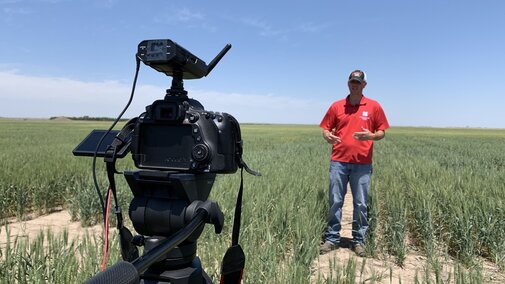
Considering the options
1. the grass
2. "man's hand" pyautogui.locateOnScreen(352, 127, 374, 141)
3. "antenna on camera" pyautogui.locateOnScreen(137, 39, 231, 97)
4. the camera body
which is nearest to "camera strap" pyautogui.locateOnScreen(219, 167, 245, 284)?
the camera body

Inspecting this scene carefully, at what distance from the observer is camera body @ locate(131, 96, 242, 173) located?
1.25m

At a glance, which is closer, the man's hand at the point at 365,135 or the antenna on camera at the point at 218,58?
the antenna on camera at the point at 218,58

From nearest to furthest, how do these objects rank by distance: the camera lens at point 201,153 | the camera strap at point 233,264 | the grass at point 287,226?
the camera lens at point 201,153 < the camera strap at point 233,264 < the grass at point 287,226

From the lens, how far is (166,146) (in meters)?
1.30

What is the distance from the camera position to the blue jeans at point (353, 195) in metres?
3.97

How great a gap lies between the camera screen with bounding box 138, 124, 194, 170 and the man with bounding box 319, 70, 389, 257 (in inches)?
114

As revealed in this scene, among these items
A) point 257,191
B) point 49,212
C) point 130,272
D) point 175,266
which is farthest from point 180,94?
point 49,212

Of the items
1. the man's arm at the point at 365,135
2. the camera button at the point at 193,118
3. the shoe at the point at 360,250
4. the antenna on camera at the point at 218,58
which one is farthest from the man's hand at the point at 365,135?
the camera button at the point at 193,118

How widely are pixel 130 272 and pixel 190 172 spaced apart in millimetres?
480

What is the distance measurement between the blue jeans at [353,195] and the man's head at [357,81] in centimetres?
79

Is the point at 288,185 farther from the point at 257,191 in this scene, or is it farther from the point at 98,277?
the point at 98,277

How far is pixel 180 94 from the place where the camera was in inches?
54.1

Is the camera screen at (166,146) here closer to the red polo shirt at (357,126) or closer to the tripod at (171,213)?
the tripod at (171,213)

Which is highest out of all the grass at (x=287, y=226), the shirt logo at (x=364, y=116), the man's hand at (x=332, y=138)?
the shirt logo at (x=364, y=116)
